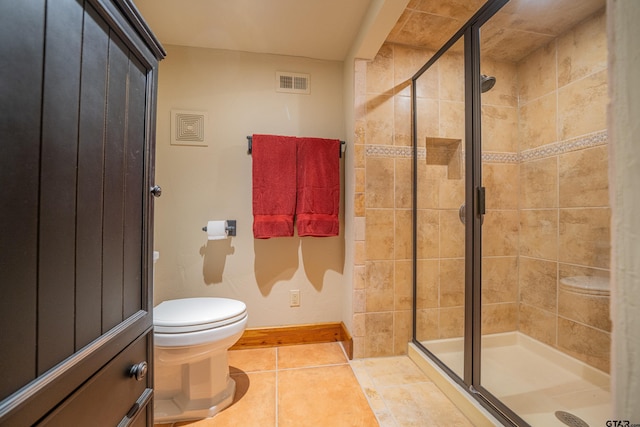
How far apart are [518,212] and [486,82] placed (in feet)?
2.67

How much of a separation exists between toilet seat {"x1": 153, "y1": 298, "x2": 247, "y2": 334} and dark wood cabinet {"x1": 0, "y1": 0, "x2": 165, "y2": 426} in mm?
383

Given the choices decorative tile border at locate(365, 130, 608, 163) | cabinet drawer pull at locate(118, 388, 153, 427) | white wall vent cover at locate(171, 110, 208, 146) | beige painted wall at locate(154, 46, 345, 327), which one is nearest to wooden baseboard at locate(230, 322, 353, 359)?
beige painted wall at locate(154, 46, 345, 327)

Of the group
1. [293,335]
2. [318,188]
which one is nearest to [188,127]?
[318,188]

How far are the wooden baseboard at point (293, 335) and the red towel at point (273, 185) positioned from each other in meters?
0.68

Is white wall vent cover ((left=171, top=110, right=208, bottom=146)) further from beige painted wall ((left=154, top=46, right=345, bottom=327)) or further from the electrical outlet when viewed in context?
the electrical outlet

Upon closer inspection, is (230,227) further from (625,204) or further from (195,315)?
(625,204)

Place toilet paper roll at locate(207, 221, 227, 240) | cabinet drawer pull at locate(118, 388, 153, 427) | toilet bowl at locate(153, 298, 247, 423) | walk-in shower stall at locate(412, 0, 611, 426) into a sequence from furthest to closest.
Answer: toilet paper roll at locate(207, 221, 227, 240) → walk-in shower stall at locate(412, 0, 611, 426) → toilet bowl at locate(153, 298, 247, 423) → cabinet drawer pull at locate(118, 388, 153, 427)

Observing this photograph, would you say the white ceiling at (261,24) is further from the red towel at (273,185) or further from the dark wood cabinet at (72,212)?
the dark wood cabinet at (72,212)

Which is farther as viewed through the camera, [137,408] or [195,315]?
[195,315]

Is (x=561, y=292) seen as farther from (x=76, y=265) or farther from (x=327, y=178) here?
(x=76, y=265)

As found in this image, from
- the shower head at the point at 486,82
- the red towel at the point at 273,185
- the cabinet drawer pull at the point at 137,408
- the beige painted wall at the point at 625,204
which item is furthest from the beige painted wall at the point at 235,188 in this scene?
the beige painted wall at the point at 625,204

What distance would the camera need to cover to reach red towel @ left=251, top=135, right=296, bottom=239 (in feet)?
5.36

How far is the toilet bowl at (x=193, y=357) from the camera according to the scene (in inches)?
41.9

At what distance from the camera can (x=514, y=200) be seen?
1554mm
